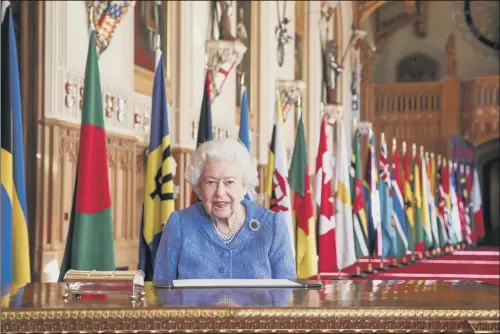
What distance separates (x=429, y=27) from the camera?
2784cm

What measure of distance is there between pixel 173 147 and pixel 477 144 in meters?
15.8

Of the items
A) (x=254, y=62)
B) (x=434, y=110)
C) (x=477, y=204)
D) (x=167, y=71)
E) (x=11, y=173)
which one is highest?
(x=434, y=110)

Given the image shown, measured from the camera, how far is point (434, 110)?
26797 mm

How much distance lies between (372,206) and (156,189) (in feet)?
23.8

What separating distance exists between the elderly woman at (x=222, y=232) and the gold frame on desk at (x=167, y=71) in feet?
23.3

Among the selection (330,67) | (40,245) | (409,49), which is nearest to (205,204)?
(40,245)

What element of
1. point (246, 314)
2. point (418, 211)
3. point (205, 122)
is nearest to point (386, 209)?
point (418, 211)

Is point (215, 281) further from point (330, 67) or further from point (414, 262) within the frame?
point (330, 67)

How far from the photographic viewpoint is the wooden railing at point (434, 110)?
25859mm

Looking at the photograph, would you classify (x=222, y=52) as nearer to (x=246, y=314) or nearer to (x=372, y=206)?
(x=372, y=206)

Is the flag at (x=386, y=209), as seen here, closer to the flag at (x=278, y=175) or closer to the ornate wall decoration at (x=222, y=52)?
the ornate wall decoration at (x=222, y=52)

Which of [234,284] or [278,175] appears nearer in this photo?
[234,284]

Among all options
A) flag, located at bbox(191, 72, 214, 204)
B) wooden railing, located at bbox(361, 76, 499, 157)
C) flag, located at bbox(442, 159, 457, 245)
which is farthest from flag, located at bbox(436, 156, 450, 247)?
flag, located at bbox(191, 72, 214, 204)

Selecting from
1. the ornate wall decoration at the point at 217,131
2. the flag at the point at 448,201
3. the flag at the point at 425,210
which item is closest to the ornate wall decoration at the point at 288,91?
the flag at the point at 425,210
